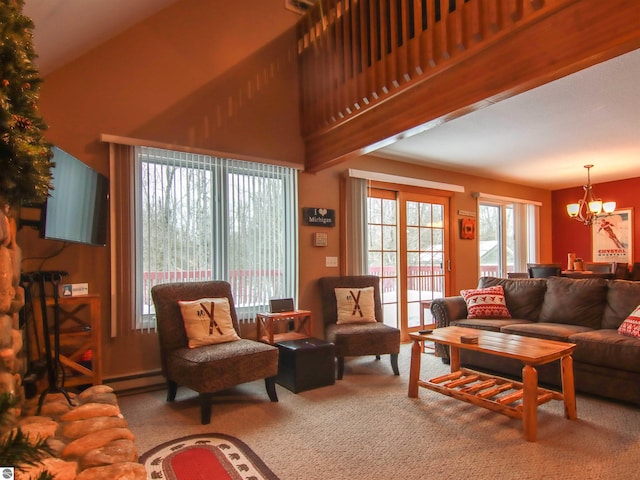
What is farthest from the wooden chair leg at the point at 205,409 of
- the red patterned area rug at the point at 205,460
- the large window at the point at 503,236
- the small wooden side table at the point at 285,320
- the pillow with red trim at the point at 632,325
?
the large window at the point at 503,236

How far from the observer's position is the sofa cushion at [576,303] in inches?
139

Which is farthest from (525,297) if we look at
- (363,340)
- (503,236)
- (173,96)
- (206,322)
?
(173,96)

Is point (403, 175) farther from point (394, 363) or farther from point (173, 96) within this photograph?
point (173, 96)

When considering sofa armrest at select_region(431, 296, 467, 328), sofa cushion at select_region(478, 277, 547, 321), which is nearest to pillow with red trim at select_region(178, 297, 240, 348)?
sofa armrest at select_region(431, 296, 467, 328)

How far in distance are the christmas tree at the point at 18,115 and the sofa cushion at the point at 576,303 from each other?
4071mm

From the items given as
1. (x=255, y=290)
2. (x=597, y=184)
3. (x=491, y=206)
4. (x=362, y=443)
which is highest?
(x=597, y=184)

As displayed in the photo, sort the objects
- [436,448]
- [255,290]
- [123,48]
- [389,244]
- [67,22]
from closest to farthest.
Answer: [436,448] < [67,22] < [123,48] < [255,290] < [389,244]

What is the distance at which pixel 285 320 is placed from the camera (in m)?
3.91

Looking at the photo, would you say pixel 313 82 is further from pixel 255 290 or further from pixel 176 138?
pixel 255 290

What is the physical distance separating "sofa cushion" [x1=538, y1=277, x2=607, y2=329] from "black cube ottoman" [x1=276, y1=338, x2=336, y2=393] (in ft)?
7.12

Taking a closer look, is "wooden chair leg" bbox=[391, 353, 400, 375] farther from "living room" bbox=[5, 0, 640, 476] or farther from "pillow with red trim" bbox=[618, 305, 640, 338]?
"pillow with red trim" bbox=[618, 305, 640, 338]

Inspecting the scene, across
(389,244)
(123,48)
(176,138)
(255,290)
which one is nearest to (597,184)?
(389,244)

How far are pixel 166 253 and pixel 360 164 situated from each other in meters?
2.41

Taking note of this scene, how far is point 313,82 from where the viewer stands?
13.0 ft
